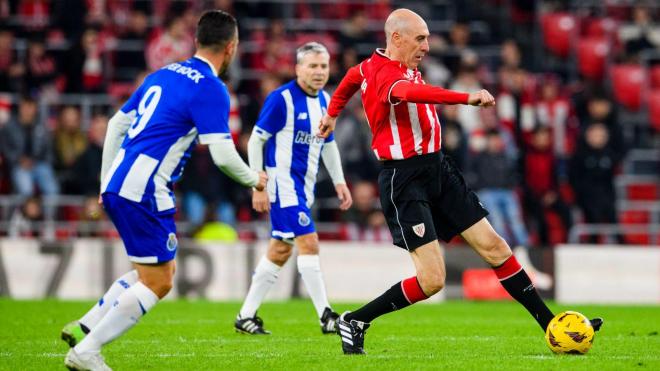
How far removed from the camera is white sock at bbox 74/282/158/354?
7.40 m

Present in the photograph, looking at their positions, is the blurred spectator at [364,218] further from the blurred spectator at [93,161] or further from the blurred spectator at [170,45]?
the blurred spectator at [93,161]

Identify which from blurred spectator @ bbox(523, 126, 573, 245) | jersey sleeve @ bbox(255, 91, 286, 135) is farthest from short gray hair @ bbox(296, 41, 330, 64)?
blurred spectator @ bbox(523, 126, 573, 245)

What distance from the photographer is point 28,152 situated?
18.5 metres

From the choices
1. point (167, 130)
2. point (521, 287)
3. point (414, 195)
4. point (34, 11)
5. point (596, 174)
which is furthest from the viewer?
point (34, 11)

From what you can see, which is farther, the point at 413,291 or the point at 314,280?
the point at 314,280

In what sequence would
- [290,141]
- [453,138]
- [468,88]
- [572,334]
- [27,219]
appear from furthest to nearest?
[468,88]
[453,138]
[27,219]
[290,141]
[572,334]

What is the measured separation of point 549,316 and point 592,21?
54.0 ft

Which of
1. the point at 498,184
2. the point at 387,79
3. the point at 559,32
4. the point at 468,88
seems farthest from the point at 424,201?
the point at 559,32

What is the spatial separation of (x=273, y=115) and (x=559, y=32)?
1389cm

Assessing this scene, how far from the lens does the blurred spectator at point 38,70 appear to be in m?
19.9

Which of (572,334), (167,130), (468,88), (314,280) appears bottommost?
(314,280)

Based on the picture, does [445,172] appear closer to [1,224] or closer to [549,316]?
[549,316]

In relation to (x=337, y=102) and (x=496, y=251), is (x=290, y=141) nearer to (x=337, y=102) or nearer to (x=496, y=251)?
(x=337, y=102)

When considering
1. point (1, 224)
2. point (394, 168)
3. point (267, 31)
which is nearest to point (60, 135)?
point (1, 224)
